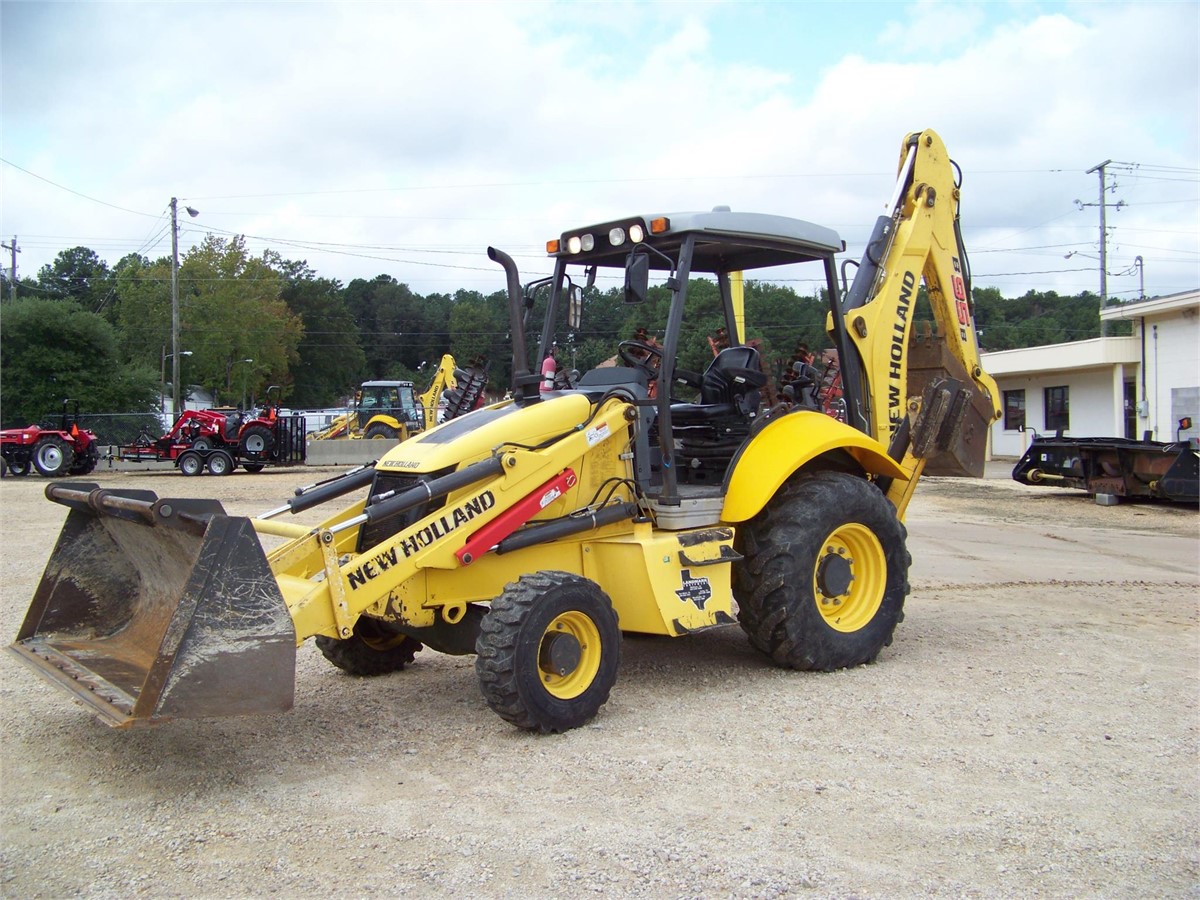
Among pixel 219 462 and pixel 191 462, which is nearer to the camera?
pixel 191 462

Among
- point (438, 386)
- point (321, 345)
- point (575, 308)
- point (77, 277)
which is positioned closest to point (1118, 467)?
point (575, 308)

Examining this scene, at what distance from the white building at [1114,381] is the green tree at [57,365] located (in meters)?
30.5

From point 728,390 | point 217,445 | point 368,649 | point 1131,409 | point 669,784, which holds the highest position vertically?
point 728,390

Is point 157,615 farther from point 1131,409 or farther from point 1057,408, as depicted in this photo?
point 1057,408

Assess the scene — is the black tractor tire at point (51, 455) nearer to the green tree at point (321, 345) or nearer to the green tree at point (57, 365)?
the green tree at point (57, 365)

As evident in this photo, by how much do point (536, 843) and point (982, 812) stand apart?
5.74 ft

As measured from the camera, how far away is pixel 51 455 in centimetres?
2648

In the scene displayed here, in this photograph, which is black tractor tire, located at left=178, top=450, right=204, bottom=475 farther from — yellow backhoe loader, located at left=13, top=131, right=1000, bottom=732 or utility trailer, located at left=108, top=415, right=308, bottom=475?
yellow backhoe loader, located at left=13, top=131, right=1000, bottom=732

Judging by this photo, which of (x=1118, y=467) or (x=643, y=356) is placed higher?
(x=643, y=356)

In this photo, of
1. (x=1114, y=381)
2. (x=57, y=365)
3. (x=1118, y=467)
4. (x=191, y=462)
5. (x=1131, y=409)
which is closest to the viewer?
(x=1118, y=467)

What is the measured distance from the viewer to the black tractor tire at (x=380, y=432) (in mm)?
32062

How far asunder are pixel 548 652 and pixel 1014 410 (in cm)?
3518

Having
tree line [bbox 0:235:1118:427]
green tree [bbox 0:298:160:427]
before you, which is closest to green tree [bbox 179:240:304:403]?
tree line [bbox 0:235:1118:427]

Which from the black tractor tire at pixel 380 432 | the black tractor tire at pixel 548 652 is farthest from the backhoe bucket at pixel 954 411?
the black tractor tire at pixel 380 432
